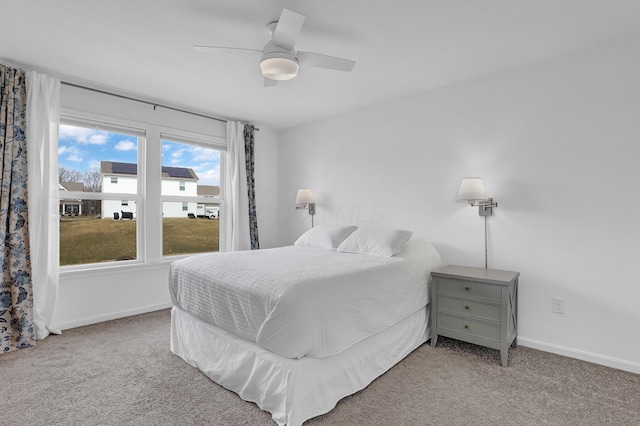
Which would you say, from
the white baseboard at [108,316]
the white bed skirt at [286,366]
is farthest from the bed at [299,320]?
the white baseboard at [108,316]

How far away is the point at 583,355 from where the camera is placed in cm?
252

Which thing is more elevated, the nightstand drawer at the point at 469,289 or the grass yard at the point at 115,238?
the grass yard at the point at 115,238

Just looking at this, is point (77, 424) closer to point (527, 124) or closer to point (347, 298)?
point (347, 298)

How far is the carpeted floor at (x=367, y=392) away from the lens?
1.81m

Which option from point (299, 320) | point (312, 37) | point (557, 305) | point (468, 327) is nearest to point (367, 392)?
point (299, 320)

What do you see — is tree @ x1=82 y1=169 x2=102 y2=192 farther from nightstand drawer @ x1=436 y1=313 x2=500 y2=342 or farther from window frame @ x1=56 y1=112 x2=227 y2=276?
nightstand drawer @ x1=436 y1=313 x2=500 y2=342

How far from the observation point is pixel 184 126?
406 centimetres

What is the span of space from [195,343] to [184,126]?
2771 mm

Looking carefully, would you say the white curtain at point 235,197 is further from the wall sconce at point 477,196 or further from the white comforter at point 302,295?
the wall sconce at point 477,196

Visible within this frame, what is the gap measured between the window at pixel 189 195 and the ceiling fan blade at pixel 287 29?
2468mm

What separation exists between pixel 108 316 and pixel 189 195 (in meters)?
1.64

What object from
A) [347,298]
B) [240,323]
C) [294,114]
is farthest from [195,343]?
[294,114]

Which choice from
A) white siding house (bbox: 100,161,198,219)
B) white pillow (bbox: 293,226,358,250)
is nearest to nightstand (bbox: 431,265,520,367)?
white pillow (bbox: 293,226,358,250)

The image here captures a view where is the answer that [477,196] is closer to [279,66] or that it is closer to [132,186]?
[279,66]
